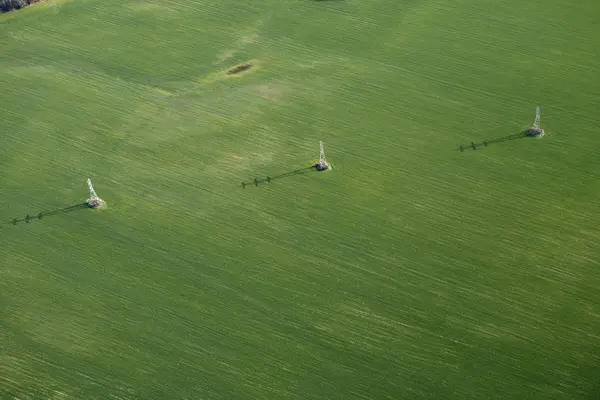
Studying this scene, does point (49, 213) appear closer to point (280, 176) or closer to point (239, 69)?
point (280, 176)

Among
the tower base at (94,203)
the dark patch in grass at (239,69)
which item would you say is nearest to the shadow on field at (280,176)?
the tower base at (94,203)

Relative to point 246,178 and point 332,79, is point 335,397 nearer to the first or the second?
point 246,178

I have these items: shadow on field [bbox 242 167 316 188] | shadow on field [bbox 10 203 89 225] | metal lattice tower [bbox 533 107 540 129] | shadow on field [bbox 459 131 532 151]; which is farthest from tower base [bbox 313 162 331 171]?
shadow on field [bbox 10 203 89 225]

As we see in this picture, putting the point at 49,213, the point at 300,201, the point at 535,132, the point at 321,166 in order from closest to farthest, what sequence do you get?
the point at 49,213, the point at 300,201, the point at 321,166, the point at 535,132

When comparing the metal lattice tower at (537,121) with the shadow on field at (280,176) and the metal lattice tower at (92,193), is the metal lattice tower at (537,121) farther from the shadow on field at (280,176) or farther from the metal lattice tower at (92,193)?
the metal lattice tower at (92,193)

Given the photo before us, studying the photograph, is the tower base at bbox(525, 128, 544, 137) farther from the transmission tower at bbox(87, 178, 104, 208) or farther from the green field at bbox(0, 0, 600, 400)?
the transmission tower at bbox(87, 178, 104, 208)

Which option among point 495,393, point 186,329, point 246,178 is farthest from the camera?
point 246,178

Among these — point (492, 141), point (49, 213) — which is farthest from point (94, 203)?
point (492, 141)

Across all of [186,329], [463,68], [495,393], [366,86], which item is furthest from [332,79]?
[495,393]
